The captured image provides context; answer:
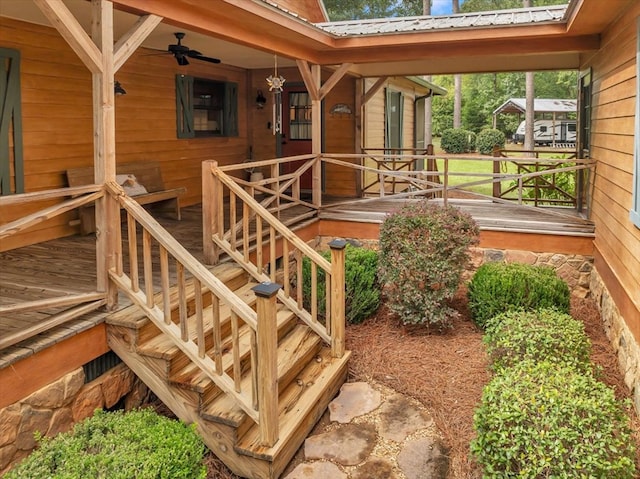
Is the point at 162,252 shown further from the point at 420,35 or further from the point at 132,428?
the point at 420,35

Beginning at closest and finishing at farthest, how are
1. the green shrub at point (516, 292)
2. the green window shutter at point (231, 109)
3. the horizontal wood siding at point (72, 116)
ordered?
the green shrub at point (516, 292)
the horizontal wood siding at point (72, 116)
the green window shutter at point (231, 109)

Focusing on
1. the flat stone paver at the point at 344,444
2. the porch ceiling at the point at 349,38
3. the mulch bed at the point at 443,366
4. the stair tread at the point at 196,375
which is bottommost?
the flat stone paver at the point at 344,444

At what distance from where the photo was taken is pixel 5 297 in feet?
13.3

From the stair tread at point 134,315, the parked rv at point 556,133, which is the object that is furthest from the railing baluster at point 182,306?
the parked rv at point 556,133

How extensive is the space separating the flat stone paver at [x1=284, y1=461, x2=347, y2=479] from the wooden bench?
405 centimetres

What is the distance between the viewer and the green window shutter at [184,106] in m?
8.11

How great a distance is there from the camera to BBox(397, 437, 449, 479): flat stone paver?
3428 mm

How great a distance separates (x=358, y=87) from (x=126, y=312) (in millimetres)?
6865

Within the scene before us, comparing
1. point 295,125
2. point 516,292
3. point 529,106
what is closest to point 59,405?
point 516,292

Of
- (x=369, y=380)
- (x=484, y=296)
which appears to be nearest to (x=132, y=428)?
(x=369, y=380)

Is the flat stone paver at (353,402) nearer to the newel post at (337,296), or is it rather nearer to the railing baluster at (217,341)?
the newel post at (337,296)

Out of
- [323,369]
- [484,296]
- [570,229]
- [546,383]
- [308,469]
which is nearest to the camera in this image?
[546,383]

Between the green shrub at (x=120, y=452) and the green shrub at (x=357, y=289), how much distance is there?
258 centimetres

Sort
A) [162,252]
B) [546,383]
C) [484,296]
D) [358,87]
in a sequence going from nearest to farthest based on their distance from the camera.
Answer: [546,383], [162,252], [484,296], [358,87]
